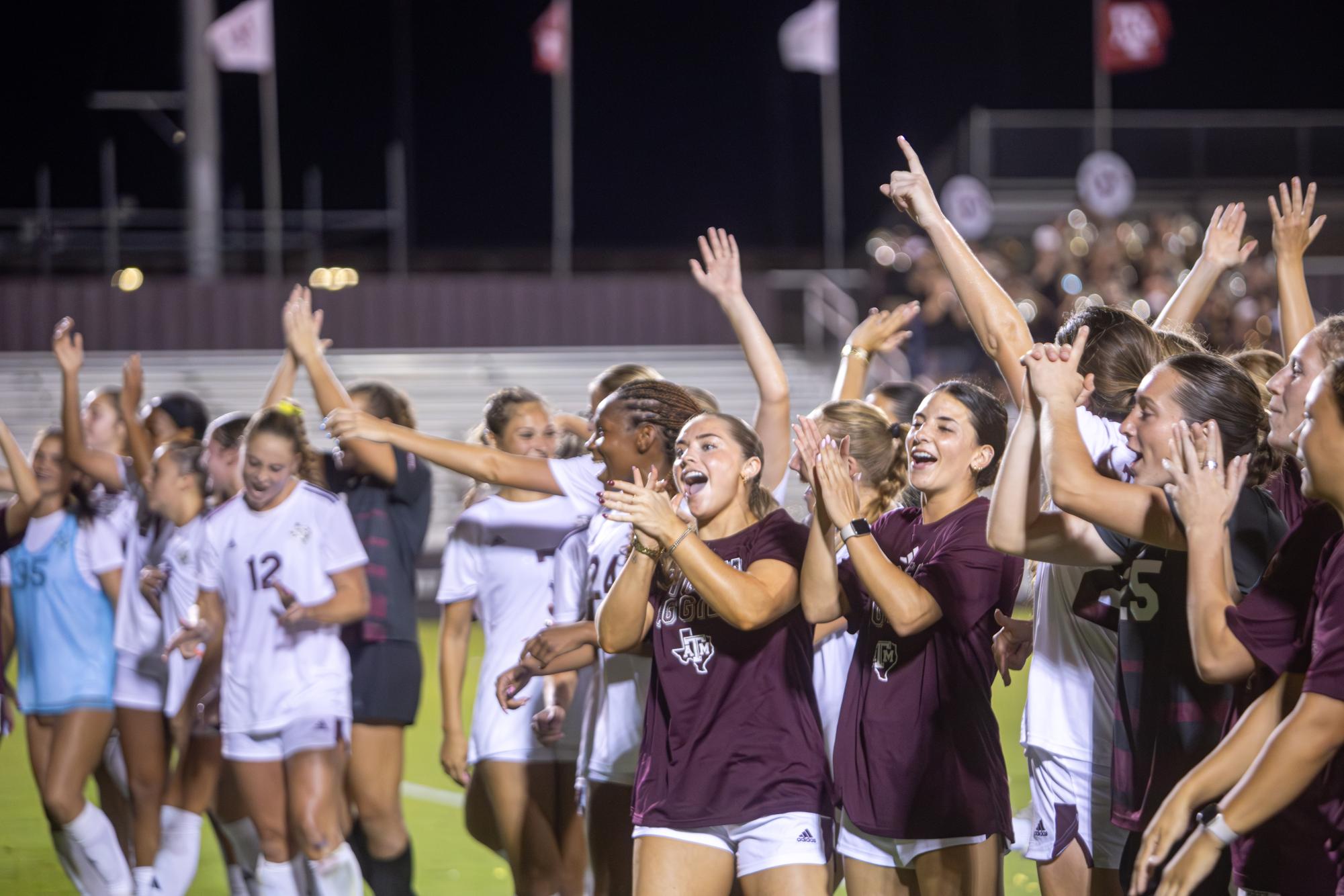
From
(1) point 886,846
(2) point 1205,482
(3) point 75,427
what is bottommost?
(1) point 886,846

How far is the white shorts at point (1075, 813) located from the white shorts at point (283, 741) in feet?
8.29

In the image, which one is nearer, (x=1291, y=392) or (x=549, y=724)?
(x=1291, y=392)

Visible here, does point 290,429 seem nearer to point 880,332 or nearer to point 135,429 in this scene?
point 135,429

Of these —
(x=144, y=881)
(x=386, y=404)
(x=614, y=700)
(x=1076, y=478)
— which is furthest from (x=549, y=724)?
(x=1076, y=478)

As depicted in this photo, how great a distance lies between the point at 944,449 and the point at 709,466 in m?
0.67

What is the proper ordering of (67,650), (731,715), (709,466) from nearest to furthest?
(731,715) → (709,466) → (67,650)

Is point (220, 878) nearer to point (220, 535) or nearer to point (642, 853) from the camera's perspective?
point (220, 535)

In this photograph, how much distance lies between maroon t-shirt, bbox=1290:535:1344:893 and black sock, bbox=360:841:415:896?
363 centimetres

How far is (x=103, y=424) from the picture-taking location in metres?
6.48

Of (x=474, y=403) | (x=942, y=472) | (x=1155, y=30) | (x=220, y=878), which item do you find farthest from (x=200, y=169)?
(x=942, y=472)

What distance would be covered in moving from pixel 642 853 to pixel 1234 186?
23.4 m

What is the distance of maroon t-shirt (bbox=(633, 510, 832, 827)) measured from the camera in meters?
3.80

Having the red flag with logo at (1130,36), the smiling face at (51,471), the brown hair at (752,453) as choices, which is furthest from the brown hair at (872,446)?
the red flag with logo at (1130,36)

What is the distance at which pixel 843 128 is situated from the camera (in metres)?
40.6
